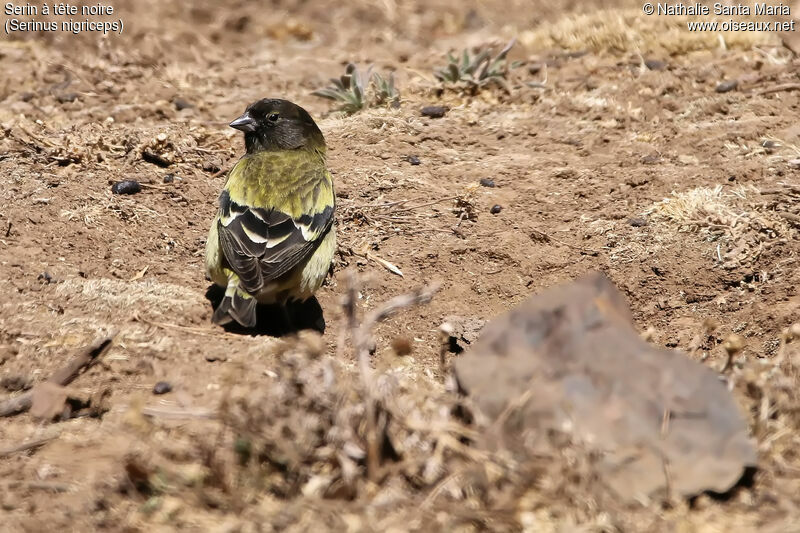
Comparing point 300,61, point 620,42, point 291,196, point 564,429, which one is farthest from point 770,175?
point 300,61

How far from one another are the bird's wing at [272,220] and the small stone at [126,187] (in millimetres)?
833

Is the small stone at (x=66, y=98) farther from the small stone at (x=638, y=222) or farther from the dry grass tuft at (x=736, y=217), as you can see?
the dry grass tuft at (x=736, y=217)

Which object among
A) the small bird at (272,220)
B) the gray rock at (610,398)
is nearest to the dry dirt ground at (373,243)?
the gray rock at (610,398)

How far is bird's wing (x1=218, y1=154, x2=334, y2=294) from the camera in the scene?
625 cm

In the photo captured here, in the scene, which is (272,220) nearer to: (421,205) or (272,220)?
(272,220)

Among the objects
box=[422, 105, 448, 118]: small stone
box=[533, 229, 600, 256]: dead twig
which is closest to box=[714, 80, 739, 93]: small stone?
box=[422, 105, 448, 118]: small stone

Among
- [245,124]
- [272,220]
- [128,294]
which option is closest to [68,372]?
[128,294]

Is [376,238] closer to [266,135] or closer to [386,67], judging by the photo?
[266,135]

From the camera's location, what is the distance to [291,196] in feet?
22.5

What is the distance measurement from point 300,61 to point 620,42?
3444mm

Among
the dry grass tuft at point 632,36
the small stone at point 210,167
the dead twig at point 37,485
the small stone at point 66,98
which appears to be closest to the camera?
the dead twig at point 37,485

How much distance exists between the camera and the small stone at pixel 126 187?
24.0ft

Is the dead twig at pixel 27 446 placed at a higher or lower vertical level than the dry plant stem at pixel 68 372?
lower

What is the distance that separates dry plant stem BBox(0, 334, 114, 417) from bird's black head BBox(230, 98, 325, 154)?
2436 mm
